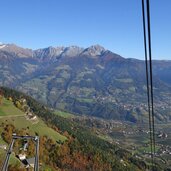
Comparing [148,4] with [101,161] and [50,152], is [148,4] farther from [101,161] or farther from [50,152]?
[101,161]

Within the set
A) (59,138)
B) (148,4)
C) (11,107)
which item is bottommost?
(59,138)

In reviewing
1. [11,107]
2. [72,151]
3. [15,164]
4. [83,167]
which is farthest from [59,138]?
[15,164]

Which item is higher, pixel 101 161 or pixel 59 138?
pixel 59 138

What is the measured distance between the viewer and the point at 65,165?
525 feet

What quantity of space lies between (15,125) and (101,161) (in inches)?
1842

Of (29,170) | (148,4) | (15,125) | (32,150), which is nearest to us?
(148,4)

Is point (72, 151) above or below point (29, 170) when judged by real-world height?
below

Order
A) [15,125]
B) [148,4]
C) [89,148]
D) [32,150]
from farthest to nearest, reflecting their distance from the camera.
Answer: [89,148] → [15,125] → [32,150] → [148,4]

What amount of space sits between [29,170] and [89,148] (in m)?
93.7

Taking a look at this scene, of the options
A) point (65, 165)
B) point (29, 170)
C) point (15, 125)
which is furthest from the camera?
point (15, 125)

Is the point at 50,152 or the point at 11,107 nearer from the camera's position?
the point at 50,152

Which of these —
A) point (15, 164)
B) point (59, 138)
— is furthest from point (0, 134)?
point (15, 164)

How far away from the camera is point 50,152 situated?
163000 mm

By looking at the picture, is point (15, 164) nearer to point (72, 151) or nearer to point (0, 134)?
point (0, 134)
